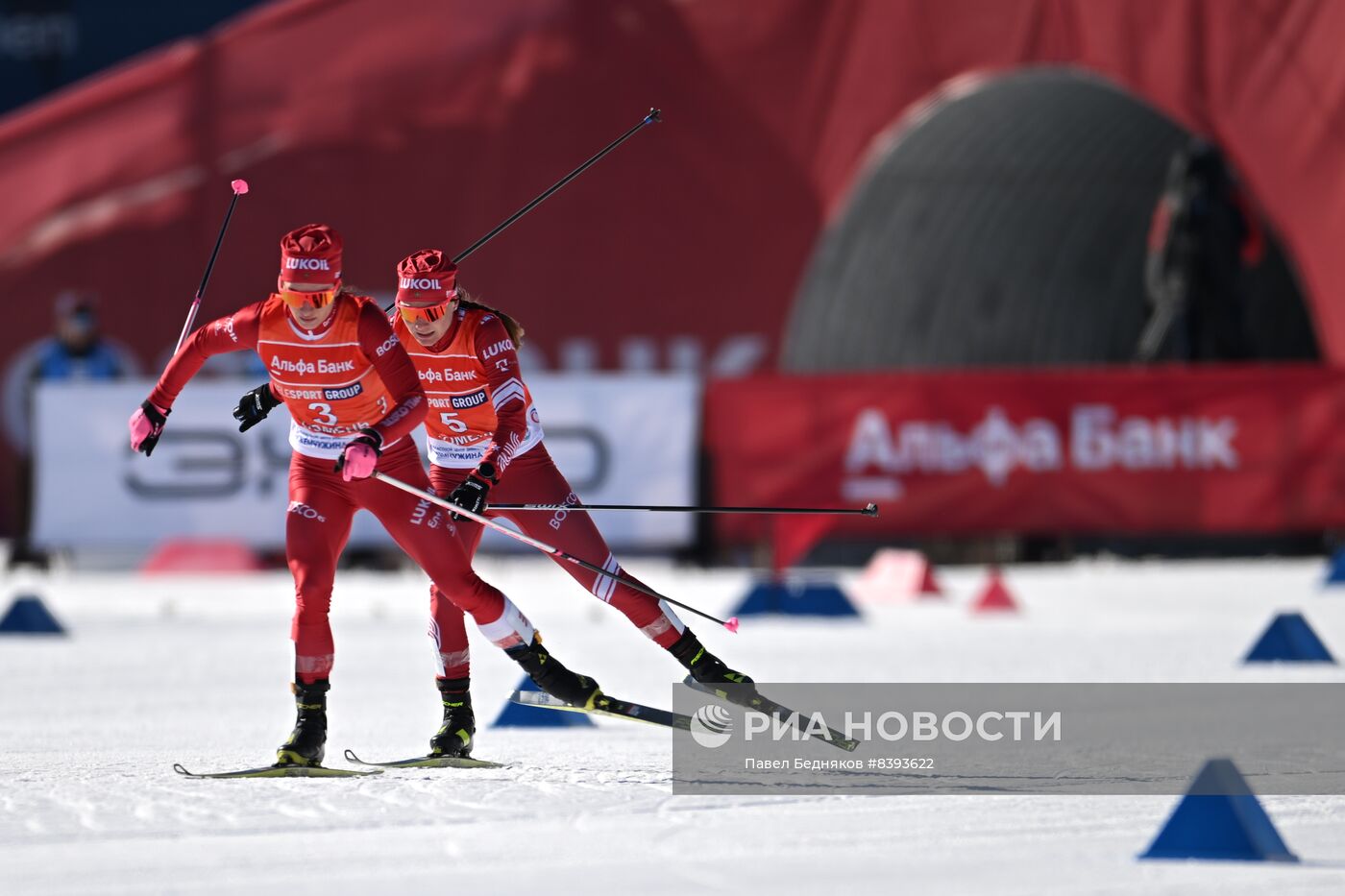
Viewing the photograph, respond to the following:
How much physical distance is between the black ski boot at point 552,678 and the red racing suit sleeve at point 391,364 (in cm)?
91

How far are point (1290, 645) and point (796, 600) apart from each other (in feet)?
14.1

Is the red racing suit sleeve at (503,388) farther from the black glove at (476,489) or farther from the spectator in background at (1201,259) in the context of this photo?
the spectator in background at (1201,259)

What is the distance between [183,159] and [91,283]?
160 cm

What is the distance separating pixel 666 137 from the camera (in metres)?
22.8

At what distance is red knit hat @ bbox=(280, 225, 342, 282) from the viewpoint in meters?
7.47

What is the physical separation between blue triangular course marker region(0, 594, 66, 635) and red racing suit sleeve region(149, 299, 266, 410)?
6270mm

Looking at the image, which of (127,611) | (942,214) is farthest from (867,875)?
(942,214)

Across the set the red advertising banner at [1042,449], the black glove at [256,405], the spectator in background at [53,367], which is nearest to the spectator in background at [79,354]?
the spectator in background at [53,367]

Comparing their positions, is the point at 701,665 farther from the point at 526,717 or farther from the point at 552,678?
the point at 526,717

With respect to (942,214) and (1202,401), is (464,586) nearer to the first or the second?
(1202,401)

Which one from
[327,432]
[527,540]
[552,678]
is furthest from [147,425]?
[552,678]

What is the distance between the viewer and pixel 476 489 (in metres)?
7.49

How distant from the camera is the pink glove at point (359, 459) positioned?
7273mm

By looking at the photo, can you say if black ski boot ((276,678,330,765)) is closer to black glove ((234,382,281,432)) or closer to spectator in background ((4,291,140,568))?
black glove ((234,382,281,432))
